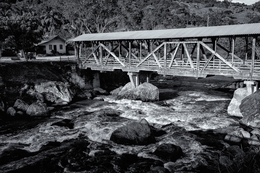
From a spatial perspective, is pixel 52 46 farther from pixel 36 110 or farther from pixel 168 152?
pixel 168 152

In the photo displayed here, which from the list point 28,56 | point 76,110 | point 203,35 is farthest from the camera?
point 28,56

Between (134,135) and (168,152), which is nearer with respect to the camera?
(168,152)

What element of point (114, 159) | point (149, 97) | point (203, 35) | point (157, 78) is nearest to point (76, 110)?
point (149, 97)

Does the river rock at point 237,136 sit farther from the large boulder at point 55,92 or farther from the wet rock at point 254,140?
the large boulder at point 55,92

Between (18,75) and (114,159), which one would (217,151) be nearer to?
(114,159)

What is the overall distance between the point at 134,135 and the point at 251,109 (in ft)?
28.9

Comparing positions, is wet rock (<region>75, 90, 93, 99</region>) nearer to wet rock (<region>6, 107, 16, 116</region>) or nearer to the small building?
wet rock (<region>6, 107, 16, 116</region>)

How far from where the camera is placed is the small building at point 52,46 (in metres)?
46.0

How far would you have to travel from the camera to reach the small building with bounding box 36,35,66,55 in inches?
1811

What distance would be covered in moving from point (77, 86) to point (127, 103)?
7929 mm

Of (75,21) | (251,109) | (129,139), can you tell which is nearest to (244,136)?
(251,109)

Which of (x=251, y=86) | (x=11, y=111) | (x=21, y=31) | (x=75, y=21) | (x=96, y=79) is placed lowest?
(x=11, y=111)

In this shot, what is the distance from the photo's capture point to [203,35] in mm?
20016

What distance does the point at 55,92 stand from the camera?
82.2ft
